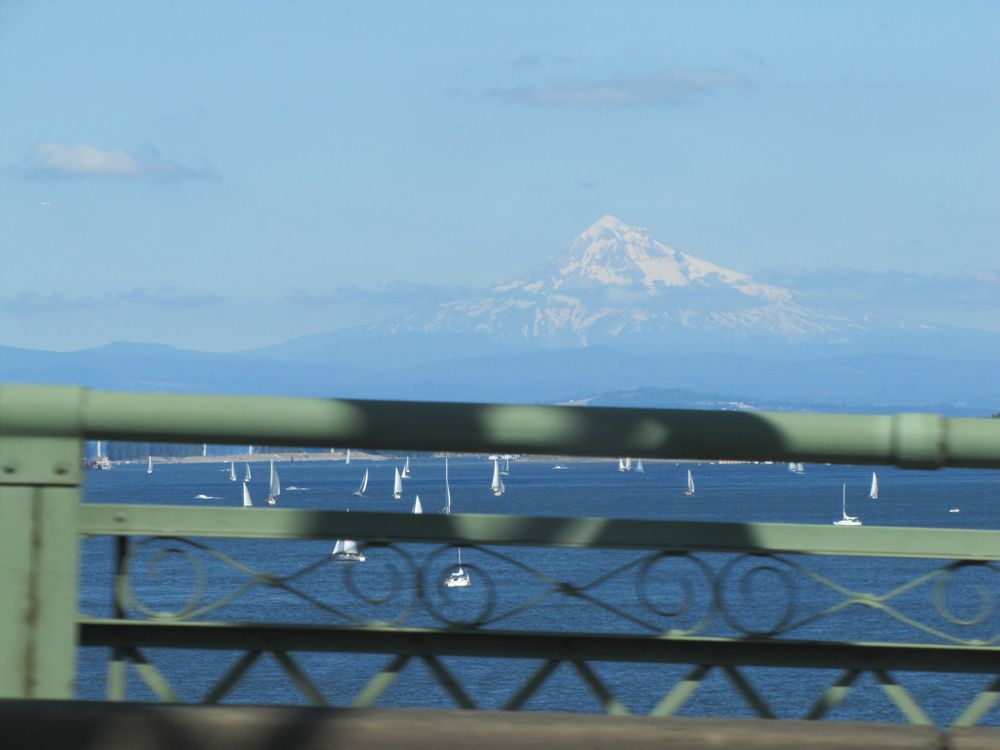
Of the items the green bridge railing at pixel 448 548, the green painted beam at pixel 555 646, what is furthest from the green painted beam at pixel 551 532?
the green painted beam at pixel 555 646

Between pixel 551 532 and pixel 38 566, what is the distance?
1.46 metres

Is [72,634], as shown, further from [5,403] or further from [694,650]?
[694,650]

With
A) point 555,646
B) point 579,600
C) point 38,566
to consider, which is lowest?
point 555,646

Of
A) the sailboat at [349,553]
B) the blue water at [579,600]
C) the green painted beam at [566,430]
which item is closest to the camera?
the green painted beam at [566,430]

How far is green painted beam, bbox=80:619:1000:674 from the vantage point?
3.78 m

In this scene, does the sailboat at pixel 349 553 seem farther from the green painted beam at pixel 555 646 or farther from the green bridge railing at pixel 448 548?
the green painted beam at pixel 555 646

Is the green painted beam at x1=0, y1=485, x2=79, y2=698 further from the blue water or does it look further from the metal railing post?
the blue water

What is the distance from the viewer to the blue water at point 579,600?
384 centimetres

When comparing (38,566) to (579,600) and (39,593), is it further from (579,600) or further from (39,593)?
(579,600)

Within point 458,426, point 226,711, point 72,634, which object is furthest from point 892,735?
point 72,634

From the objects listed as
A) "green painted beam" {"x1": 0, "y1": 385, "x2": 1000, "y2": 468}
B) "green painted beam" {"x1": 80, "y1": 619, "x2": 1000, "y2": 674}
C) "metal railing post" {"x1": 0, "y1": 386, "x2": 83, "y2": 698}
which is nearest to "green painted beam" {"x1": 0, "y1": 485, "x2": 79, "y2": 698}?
"metal railing post" {"x1": 0, "y1": 386, "x2": 83, "y2": 698}

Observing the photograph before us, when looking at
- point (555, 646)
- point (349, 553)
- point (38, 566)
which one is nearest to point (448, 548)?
point (349, 553)

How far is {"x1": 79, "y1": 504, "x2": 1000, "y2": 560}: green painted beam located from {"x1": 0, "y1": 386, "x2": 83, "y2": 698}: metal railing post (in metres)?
0.14

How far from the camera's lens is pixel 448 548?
3.76m
